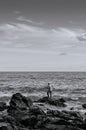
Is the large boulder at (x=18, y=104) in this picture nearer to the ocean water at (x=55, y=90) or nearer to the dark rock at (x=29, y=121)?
the dark rock at (x=29, y=121)

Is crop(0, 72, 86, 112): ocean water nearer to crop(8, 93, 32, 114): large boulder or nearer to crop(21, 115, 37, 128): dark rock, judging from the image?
crop(8, 93, 32, 114): large boulder

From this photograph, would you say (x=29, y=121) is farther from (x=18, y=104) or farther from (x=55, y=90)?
(x=55, y=90)

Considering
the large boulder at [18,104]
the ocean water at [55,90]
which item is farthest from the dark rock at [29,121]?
the ocean water at [55,90]

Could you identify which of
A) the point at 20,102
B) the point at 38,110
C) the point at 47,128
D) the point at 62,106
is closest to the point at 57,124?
the point at 47,128

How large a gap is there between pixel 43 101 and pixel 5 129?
20.6 metres

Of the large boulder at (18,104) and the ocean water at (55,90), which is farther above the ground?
the large boulder at (18,104)

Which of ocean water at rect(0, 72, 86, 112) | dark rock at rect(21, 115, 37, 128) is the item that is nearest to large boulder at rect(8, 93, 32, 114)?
dark rock at rect(21, 115, 37, 128)

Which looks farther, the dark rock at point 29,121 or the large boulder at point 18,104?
the large boulder at point 18,104

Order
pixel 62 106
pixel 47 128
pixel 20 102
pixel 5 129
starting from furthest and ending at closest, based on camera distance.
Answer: pixel 62 106
pixel 20 102
pixel 47 128
pixel 5 129

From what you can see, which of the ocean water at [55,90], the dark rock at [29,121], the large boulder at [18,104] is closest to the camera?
the dark rock at [29,121]

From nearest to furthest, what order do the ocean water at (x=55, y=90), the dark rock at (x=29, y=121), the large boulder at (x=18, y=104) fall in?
the dark rock at (x=29, y=121), the large boulder at (x=18, y=104), the ocean water at (x=55, y=90)

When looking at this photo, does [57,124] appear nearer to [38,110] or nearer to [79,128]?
[79,128]

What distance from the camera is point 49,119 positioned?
20.4 meters

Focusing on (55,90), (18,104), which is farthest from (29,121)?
(55,90)
